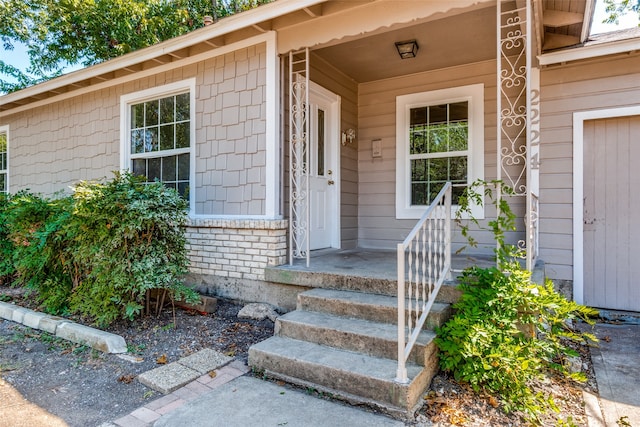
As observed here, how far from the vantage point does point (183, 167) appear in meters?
4.67

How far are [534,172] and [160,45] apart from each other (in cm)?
451

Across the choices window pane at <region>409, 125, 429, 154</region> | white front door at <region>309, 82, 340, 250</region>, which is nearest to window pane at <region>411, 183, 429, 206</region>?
window pane at <region>409, 125, 429, 154</region>

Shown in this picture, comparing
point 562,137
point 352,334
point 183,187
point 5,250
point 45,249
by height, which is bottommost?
point 352,334

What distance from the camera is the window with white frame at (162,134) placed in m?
4.64

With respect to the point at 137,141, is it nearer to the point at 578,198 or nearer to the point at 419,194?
Result: the point at 419,194

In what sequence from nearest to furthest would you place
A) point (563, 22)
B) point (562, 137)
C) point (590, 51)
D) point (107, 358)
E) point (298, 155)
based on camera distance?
point (107, 358)
point (563, 22)
point (590, 51)
point (298, 155)
point (562, 137)

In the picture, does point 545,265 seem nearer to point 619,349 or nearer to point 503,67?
point 619,349

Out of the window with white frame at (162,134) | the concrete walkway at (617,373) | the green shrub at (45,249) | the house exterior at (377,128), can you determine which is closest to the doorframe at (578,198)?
the house exterior at (377,128)

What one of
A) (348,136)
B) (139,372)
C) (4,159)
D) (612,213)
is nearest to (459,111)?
(348,136)

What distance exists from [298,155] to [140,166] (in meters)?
2.62

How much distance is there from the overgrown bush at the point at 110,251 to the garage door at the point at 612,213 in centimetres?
420

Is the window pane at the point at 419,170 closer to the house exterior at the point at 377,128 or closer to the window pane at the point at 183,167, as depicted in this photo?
the house exterior at the point at 377,128

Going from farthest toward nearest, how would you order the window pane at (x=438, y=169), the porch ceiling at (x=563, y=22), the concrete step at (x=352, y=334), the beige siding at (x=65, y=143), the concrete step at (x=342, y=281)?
the beige siding at (x=65, y=143)
the window pane at (x=438, y=169)
the porch ceiling at (x=563, y=22)
the concrete step at (x=342, y=281)
the concrete step at (x=352, y=334)

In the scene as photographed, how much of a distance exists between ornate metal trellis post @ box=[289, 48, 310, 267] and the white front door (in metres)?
0.33
